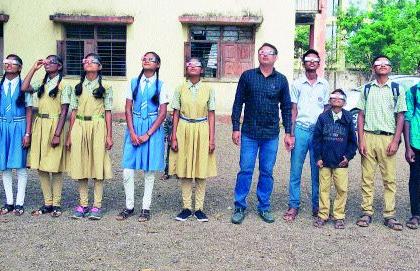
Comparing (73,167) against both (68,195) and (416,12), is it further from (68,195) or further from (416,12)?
(416,12)

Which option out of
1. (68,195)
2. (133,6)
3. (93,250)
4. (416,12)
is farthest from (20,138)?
(416,12)

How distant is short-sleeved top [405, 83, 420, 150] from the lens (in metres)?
5.75

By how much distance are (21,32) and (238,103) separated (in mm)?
10822

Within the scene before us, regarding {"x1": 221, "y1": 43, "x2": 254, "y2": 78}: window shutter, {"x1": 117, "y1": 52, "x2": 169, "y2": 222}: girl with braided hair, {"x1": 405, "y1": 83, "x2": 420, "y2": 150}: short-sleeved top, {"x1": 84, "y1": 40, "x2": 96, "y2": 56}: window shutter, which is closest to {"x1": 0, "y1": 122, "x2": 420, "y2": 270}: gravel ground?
{"x1": 117, "y1": 52, "x2": 169, "y2": 222}: girl with braided hair

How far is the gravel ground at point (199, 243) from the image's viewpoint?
4.63 m

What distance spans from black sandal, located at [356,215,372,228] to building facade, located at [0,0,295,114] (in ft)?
29.9

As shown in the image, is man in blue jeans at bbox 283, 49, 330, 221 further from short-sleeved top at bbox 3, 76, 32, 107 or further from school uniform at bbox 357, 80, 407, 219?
short-sleeved top at bbox 3, 76, 32, 107

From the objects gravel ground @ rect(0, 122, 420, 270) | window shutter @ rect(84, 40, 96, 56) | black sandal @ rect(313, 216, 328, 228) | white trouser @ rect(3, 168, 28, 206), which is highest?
window shutter @ rect(84, 40, 96, 56)

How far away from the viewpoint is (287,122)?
592 cm

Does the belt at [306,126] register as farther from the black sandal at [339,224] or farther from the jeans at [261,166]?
the black sandal at [339,224]

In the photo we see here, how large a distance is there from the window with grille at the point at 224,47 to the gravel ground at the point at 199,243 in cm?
839

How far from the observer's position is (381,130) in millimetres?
5742

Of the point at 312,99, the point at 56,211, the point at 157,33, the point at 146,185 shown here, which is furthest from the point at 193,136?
the point at 157,33

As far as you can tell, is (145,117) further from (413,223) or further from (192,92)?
Answer: (413,223)
